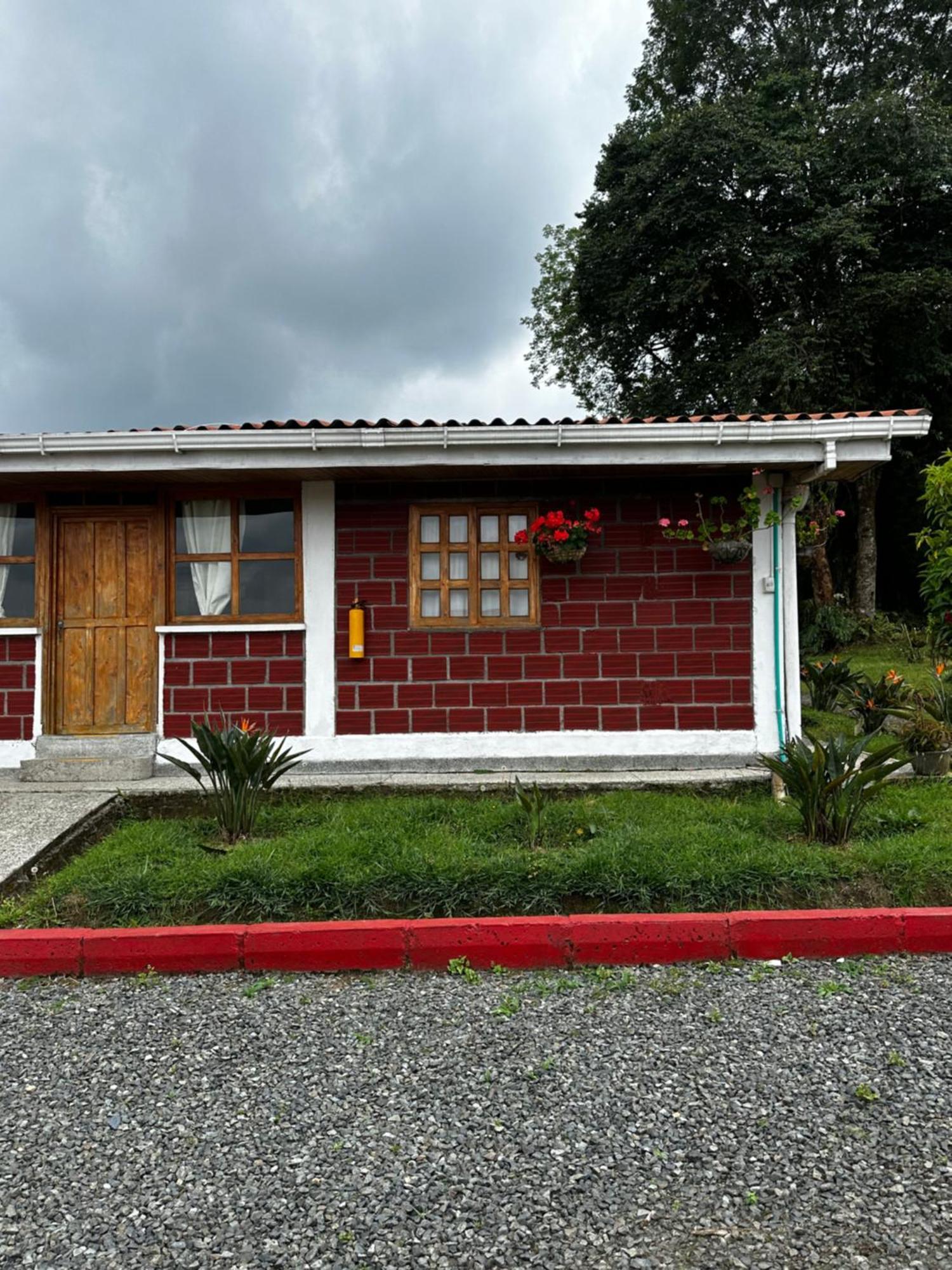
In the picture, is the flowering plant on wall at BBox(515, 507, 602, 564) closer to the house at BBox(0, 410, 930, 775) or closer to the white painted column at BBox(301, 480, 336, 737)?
the house at BBox(0, 410, 930, 775)

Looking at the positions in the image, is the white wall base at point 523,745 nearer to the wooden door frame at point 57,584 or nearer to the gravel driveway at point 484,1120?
the wooden door frame at point 57,584

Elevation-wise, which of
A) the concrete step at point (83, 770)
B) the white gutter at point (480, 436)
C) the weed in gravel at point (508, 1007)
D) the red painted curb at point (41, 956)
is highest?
the white gutter at point (480, 436)

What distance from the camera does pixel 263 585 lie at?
20.7 feet

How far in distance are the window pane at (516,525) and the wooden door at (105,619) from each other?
2.79 meters

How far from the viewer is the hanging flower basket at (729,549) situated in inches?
237

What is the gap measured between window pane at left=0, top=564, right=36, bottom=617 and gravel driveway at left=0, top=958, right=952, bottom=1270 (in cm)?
410

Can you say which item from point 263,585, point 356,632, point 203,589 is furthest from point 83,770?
point 356,632

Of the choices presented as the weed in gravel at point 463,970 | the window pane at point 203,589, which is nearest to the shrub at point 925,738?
the weed in gravel at point 463,970

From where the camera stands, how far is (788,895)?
3.49 meters

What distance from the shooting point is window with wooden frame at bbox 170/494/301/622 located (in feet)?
20.7

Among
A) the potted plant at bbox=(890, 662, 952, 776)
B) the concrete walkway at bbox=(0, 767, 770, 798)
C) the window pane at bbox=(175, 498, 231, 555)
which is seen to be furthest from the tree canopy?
the window pane at bbox=(175, 498, 231, 555)

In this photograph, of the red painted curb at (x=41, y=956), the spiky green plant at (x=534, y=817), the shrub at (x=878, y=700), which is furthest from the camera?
the shrub at (x=878, y=700)

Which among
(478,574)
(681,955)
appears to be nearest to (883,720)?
(478,574)

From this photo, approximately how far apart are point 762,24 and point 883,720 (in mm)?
20212
